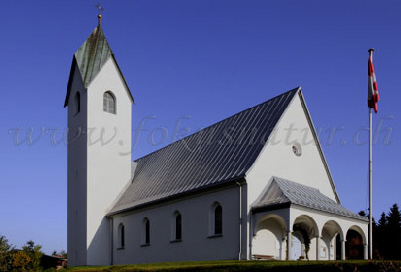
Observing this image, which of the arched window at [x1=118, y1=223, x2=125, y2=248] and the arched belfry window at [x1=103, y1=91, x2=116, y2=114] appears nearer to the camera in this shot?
the arched window at [x1=118, y1=223, x2=125, y2=248]

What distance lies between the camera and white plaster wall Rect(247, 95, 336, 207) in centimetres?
2495

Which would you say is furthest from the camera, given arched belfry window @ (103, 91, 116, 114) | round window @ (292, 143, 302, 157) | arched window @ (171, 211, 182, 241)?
arched belfry window @ (103, 91, 116, 114)

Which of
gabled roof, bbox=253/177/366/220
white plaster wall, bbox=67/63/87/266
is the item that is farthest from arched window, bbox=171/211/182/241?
white plaster wall, bbox=67/63/87/266

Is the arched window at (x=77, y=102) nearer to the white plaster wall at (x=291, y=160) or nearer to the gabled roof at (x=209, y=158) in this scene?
the gabled roof at (x=209, y=158)

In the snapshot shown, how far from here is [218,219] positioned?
2598cm

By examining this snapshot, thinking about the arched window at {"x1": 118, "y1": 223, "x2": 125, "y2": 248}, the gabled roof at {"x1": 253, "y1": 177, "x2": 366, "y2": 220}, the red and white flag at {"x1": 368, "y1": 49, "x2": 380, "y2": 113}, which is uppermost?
the red and white flag at {"x1": 368, "y1": 49, "x2": 380, "y2": 113}

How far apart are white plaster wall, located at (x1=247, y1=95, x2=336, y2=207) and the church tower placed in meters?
15.1

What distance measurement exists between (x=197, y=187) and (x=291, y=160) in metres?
5.49

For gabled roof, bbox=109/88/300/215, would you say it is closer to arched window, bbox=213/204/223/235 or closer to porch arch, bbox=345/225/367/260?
arched window, bbox=213/204/223/235

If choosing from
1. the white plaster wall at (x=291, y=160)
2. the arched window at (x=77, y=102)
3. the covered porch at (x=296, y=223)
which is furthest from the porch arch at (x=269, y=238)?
the arched window at (x=77, y=102)

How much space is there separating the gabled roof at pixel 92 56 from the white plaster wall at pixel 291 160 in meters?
15.8

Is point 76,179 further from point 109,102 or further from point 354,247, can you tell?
point 354,247

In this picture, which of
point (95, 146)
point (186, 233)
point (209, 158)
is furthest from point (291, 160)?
point (95, 146)

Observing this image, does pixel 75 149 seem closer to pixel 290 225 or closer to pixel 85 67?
pixel 85 67
